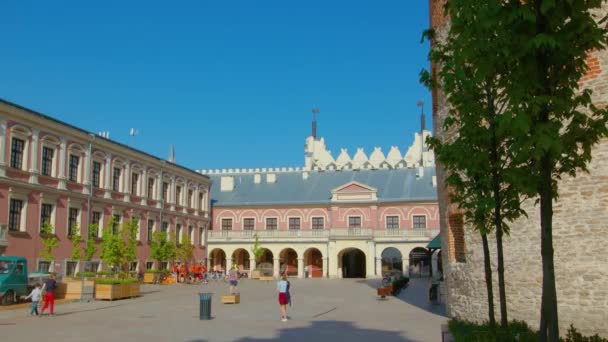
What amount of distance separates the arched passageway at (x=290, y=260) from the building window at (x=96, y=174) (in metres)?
20.7

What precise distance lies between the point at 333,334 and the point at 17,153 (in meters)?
23.2

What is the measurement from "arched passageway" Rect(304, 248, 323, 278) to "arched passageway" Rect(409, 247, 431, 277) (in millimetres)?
8623

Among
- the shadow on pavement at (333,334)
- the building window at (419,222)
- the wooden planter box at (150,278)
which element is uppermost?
the building window at (419,222)

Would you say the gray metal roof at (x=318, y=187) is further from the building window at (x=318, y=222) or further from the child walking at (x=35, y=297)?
the child walking at (x=35, y=297)

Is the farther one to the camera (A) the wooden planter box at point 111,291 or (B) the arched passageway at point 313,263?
(B) the arched passageway at point 313,263

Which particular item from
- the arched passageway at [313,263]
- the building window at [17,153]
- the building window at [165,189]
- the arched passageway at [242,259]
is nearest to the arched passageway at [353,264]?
the arched passageway at [313,263]

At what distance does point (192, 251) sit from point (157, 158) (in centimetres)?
953

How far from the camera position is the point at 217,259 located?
182 feet

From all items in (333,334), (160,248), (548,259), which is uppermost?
(160,248)

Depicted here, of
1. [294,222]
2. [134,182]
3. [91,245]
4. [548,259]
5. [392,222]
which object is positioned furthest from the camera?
[294,222]

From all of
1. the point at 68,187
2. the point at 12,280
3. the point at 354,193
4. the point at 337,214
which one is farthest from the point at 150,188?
the point at 12,280

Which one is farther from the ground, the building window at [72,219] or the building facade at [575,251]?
the building window at [72,219]

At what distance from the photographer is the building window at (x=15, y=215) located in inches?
1146

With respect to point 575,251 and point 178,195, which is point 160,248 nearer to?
point 178,195
